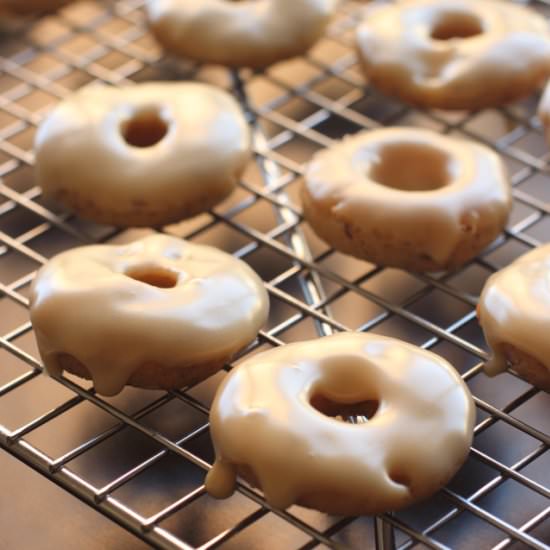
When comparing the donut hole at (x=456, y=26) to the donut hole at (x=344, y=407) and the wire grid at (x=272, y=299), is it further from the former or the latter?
the donut hole at (x=344, y=407)

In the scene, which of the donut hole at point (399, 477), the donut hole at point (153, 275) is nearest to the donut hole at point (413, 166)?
the donut hole at point (153, 275)

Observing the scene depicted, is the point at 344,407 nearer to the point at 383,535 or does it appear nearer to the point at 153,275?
the point at 383,535

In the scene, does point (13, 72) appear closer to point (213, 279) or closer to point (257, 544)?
point (213, 279)

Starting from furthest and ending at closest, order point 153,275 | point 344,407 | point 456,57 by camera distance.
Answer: point 456,57
point 153,275
point 344,407

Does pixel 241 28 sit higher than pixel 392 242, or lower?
higher

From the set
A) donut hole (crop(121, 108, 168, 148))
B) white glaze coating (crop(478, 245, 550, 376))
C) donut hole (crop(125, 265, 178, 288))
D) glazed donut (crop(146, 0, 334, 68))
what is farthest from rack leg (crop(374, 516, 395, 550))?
glazed donut (crop(146, 0, 334, 68))

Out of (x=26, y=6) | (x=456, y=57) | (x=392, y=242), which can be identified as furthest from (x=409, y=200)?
(x=26, y=6)

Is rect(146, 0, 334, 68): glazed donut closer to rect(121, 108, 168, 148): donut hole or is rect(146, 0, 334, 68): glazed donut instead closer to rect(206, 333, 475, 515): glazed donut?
rect(121, 108, 168, 148): donut hole

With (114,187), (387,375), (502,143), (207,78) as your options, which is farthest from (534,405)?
(207,78)
